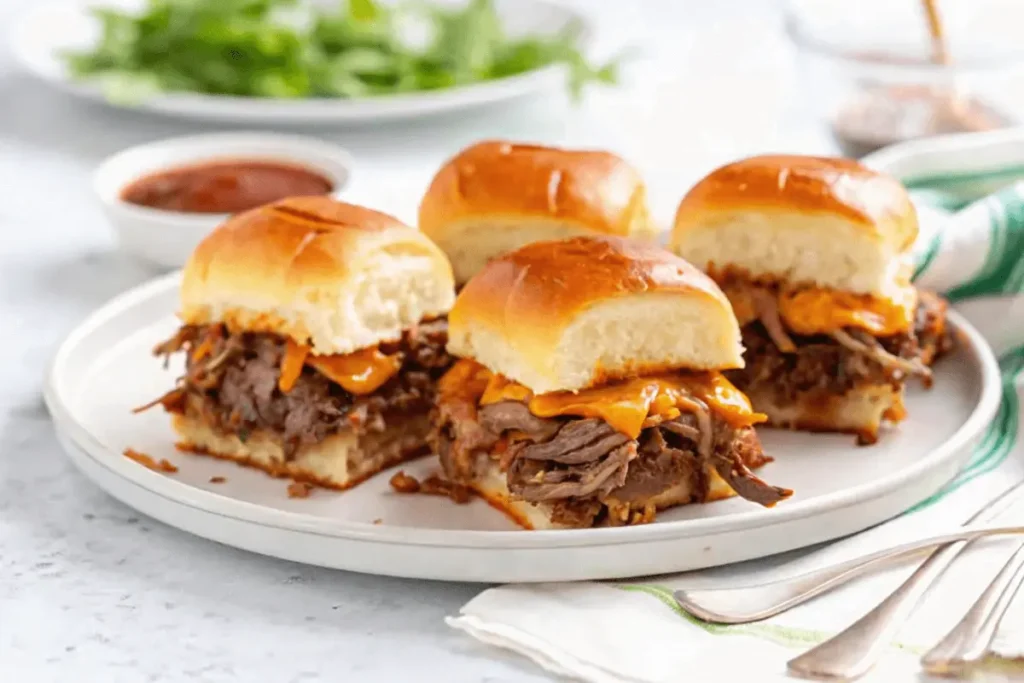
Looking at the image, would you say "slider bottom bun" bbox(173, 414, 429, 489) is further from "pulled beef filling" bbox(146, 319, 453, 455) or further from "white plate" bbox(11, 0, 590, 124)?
"white plate" bbox(11, 0, 590, 124)

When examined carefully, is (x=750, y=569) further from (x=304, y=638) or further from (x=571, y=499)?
(x=304, y=638)

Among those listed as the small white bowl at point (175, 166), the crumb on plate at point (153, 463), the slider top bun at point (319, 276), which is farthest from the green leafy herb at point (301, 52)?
the crumb on plate at point (153, 463)

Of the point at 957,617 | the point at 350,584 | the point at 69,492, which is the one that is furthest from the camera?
the point at 69,492

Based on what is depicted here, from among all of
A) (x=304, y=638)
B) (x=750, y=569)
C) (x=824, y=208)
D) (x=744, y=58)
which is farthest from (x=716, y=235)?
(x=744, y=58)

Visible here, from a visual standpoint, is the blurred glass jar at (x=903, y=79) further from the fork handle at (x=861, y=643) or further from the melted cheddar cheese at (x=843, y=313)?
the fork handle at (x=861, y=643)

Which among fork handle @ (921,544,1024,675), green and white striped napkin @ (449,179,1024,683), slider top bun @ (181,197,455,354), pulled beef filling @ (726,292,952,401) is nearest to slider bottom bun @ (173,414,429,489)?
slider top bun @ (181,197,455,354)

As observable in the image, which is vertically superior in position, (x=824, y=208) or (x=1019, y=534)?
(x=824, y=208)

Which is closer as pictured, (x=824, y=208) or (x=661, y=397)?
(x=661, y=397)
